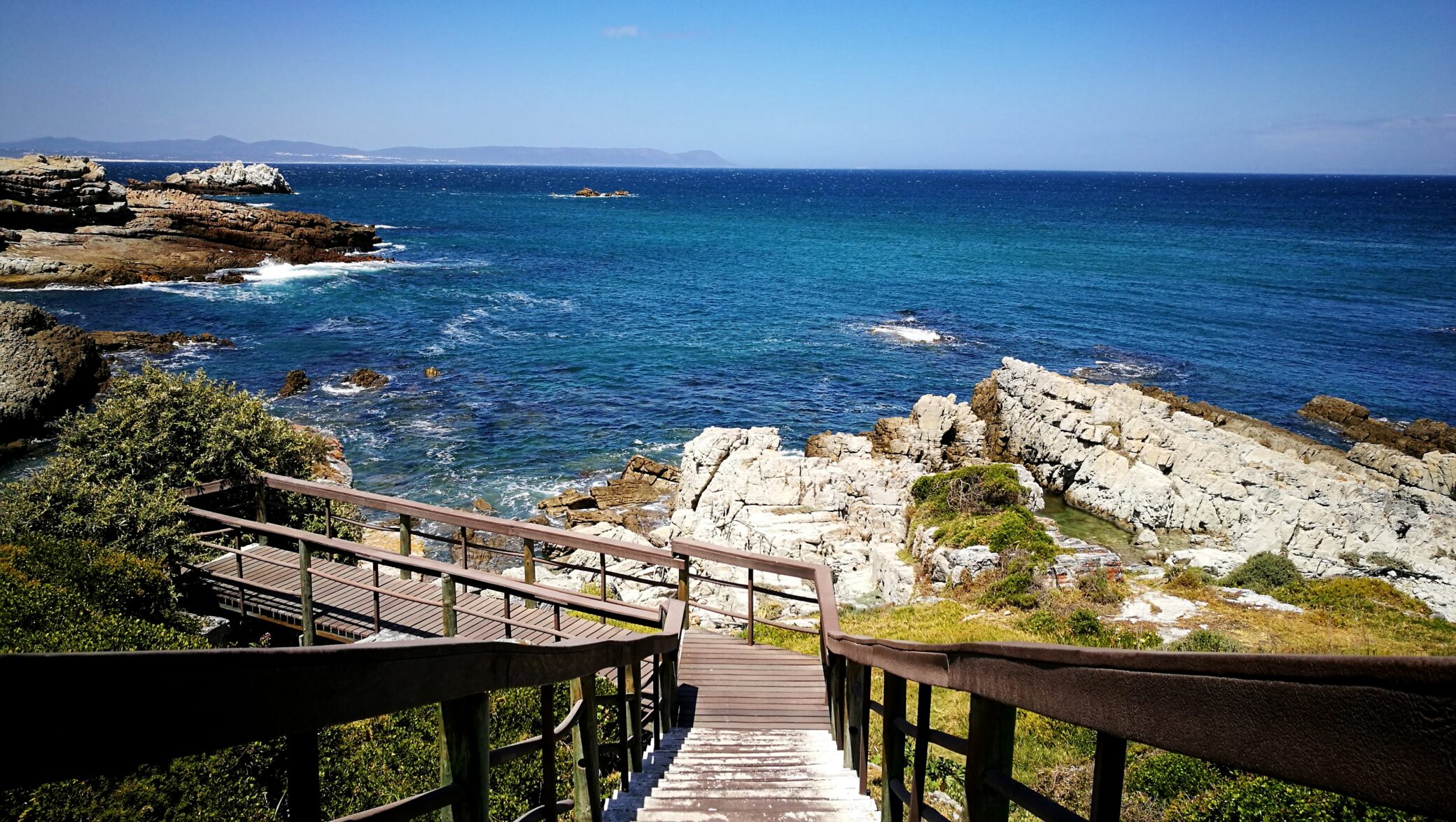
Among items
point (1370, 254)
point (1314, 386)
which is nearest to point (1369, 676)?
point (1314, 386)

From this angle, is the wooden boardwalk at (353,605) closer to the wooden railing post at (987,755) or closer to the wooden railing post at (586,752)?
the wooden railing post at (586,752)

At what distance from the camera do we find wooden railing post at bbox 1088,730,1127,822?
61.7 inches

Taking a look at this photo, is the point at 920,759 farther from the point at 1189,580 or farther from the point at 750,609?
the point at 1189,580

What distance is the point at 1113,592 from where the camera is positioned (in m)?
14.0

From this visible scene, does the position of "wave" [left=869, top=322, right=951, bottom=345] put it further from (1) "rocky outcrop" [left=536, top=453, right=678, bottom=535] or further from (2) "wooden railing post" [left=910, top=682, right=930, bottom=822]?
(2) "wooden railing post" [left=910, top=682, right=930, bottom=822]

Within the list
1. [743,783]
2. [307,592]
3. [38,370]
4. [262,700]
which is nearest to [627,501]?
[307,592]

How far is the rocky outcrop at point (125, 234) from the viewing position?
47219 millimetres

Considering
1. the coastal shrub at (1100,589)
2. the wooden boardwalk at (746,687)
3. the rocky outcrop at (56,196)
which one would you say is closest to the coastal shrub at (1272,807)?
the wooden boardwalk at (746,687)

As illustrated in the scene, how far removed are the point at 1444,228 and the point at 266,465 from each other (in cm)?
12755

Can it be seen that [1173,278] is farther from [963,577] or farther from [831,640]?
[831,640]

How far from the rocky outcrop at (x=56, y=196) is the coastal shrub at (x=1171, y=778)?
215 feet

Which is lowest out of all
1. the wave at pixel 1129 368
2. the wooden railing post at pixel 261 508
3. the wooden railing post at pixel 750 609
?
the wave at pixel 1129 368

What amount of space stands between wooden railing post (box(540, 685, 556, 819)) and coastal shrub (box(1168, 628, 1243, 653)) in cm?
1002

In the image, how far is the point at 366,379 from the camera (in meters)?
31.3
